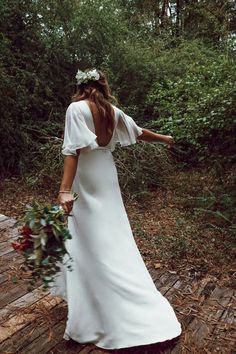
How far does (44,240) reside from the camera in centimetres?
223

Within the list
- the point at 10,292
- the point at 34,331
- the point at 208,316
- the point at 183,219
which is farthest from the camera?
the point at 183,219

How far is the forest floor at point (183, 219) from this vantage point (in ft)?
13.6

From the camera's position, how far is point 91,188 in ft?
8.97

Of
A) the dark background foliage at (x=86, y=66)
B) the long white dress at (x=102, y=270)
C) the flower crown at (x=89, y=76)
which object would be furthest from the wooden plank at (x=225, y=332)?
the dark background foliage at (x=86, y=66)

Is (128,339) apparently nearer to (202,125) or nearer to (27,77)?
(202,125)

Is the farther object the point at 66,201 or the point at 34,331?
the point at 34,331

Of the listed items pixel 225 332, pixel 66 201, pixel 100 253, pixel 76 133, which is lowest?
pixel 225 332

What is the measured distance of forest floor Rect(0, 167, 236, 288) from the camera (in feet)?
13.6

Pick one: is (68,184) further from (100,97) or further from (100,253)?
(100,97)

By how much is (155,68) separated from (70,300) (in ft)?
24.0

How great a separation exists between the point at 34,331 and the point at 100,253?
831 millimetres

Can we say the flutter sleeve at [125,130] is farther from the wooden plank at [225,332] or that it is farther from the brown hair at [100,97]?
the wooden plank at [225,332]

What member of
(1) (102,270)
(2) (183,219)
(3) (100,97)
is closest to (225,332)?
(1) (102,270)

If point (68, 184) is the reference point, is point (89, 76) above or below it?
above
